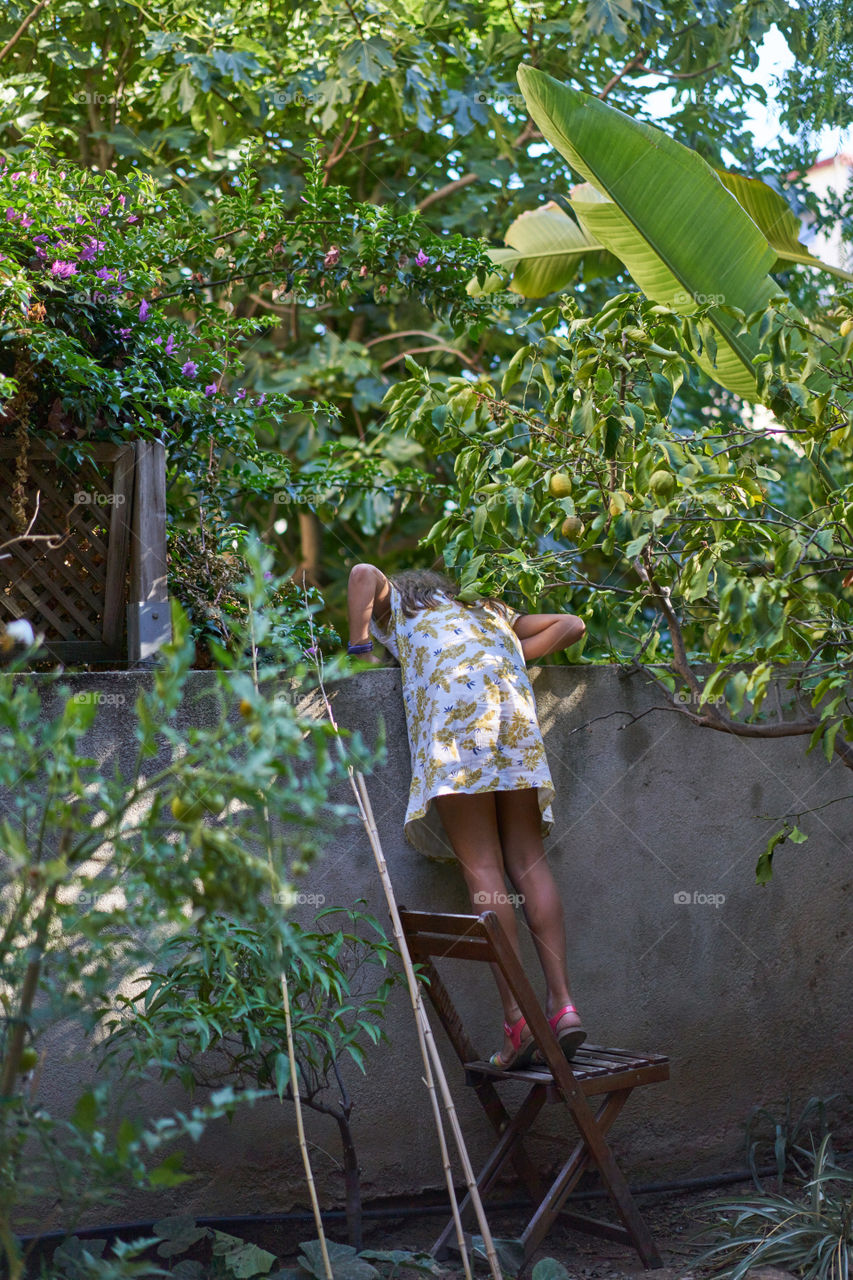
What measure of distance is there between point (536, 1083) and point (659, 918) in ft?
2.60

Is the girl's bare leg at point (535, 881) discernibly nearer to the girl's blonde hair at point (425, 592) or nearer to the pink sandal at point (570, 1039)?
the pink sandal at point (570, 1039)

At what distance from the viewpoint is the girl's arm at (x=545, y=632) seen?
341 cm

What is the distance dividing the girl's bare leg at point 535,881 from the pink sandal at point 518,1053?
10 centimetres

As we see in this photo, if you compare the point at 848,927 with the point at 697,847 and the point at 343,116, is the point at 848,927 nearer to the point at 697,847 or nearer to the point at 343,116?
the point at 697,847

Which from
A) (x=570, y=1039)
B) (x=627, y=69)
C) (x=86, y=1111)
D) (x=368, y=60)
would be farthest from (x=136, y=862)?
(x=627, y=69)

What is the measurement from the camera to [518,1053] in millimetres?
2945

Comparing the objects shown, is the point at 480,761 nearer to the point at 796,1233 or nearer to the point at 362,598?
the point at 362,598

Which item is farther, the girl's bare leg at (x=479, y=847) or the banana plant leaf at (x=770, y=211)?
the banana plant leaf at (x=770, y=211)

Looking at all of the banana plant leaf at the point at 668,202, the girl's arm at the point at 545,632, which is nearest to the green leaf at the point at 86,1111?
the girl's arm at the point at 545,632

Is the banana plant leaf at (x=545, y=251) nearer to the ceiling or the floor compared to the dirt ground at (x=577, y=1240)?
nearer to the ceiling

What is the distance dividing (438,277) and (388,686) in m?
1.52

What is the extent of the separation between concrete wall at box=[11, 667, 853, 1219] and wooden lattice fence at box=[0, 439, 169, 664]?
0.38 meters

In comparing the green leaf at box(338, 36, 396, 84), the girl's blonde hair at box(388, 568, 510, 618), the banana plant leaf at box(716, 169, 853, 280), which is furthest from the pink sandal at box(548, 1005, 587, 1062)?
the green leaf at box(338, 36, 396, 84)

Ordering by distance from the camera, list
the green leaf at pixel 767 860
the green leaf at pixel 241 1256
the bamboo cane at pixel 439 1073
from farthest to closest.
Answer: the green leaf at pixel 767 860 → the green leaf at pixel 241 1256 → the bamboo cane at pixel 439 1073
